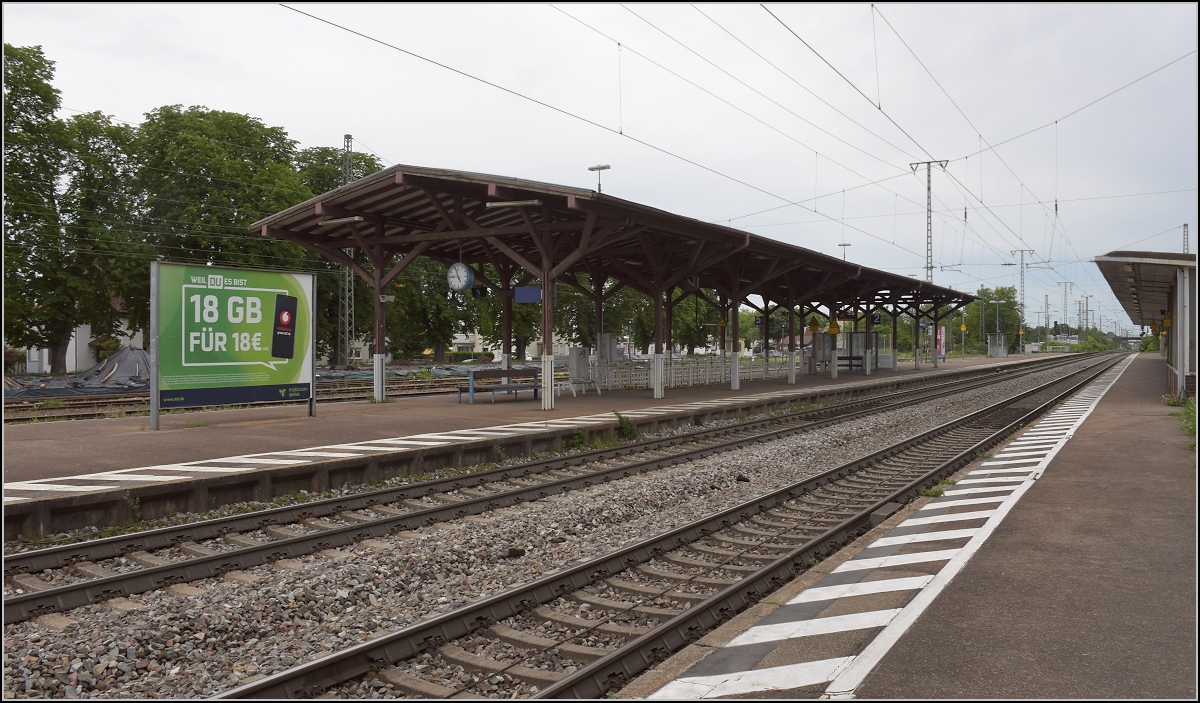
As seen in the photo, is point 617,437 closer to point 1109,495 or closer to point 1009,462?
point 1009,462

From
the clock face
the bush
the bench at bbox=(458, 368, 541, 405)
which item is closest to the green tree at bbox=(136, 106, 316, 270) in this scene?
the clock face

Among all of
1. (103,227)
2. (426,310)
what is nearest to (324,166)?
(426,310)

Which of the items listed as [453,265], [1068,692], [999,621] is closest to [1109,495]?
[999,621]

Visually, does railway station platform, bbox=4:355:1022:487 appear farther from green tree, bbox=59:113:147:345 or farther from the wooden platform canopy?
green tree, bbox=59:113:147:345

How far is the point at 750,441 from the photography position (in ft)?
45.9

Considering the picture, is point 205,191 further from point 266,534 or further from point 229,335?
point 266,534

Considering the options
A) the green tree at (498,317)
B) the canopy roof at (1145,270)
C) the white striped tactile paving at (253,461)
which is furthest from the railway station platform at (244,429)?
the green tree at (498,317)

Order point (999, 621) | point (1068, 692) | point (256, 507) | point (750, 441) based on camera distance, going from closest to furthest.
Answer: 1. point (1068, 692)
2. point (999, 621)
3. point (256, 507)
4. point (750, 441)

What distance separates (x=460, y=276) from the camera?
19562mm

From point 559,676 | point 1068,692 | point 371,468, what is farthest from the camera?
point 371,468

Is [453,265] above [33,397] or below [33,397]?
above

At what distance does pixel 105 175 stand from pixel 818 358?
32.5m

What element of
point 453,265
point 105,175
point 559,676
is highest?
point 105,175

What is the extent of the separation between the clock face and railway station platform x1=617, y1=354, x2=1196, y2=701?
13264mm
